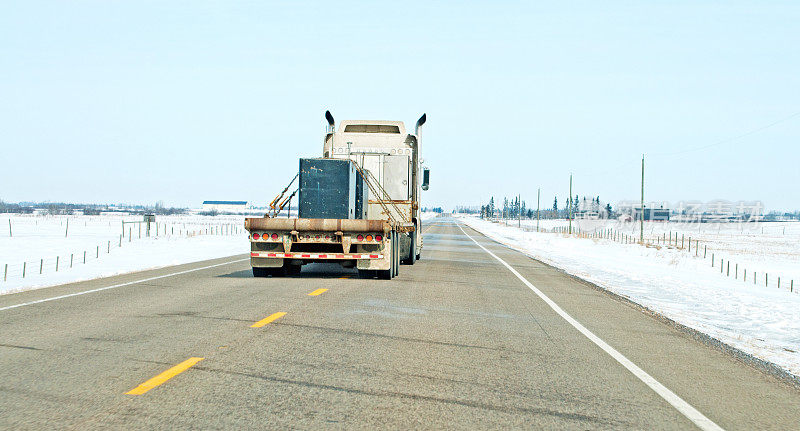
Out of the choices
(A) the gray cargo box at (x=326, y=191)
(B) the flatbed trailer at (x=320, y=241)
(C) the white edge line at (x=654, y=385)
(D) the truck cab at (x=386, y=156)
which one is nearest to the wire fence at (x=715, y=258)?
(D) the truck cab at (x=386, y=156)

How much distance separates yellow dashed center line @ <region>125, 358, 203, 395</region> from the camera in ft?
17.5

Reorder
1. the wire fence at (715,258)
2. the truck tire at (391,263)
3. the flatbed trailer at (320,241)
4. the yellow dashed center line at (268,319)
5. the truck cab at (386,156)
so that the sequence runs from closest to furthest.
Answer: the yellow dashed center line at (268,319) < the flatbed trailer at (320,241) < the truck tire at (391,263) < the truck cab at (386,156) < the wire fence at (715,258)

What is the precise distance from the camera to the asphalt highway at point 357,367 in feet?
15.9

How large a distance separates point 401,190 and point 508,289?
5281mm

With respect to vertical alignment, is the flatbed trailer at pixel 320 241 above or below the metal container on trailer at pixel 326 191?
below

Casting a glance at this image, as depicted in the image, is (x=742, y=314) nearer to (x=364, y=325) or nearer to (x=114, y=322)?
(x=364, y=325)

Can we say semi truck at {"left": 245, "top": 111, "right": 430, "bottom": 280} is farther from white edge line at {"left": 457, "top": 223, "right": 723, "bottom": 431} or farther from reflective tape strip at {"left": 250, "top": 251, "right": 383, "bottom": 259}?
white edge line at {"left": 457, "top": 223, "right": 723, "bottom": 431}

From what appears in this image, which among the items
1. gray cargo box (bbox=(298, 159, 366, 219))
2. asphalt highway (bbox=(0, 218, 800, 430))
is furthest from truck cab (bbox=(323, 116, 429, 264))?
asphalt highway (bbox=(0, 218, 800, 430))

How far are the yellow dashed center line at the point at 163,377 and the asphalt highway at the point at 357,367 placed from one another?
0.02m

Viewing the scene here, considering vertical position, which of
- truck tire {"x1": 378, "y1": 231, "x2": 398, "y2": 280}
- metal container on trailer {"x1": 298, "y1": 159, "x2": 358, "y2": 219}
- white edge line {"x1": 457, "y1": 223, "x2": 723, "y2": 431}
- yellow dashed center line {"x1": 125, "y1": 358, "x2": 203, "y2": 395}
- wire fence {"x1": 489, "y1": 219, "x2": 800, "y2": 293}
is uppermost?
metal container on trailer {"x1": 298, "y1": 159, "x2": 358, "y2": 219}

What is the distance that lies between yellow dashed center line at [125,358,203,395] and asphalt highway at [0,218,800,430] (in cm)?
2

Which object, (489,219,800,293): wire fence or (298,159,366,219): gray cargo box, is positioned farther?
(489,219,800,293): wire fence

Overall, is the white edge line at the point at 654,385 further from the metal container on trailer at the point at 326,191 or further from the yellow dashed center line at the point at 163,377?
the metal container on trailer at the point at 326,191

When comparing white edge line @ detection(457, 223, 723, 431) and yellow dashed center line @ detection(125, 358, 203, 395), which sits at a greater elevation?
yellow dashed center line @ detection(125, 358, 203, 395)
